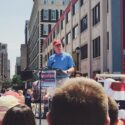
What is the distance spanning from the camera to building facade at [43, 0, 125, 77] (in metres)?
33.5

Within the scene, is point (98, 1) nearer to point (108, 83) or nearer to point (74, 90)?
point (108, 83)

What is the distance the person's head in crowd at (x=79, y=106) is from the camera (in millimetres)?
2309

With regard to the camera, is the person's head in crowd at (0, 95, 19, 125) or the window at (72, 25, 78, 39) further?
the window at (72, 25, 78, 39)

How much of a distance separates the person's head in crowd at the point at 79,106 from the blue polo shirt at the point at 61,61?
661cm

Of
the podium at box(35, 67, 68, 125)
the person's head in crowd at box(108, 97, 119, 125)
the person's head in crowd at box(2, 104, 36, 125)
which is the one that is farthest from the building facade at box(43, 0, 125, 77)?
the person's head in crowd at box(2, 104, 36, 125)

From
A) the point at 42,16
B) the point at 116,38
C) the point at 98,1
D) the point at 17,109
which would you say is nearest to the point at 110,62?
the point at 116,38

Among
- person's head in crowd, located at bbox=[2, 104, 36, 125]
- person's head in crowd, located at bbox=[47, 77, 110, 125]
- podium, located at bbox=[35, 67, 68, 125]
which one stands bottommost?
person's head in crowd, located at bbox=[2, 104, 36, 125]

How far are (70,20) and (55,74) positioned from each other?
47.5 meters

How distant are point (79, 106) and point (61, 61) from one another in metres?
6.74

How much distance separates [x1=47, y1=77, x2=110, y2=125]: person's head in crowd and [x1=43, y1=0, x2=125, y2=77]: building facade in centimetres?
3004

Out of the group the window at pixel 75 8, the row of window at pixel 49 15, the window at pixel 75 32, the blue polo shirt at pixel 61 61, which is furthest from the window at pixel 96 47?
the row of window at pixel 49 15

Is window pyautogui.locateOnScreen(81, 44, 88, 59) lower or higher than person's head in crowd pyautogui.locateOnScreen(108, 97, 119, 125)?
higher

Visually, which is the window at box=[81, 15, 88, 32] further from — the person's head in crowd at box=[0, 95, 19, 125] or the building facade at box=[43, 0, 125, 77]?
the person's head in crowd at box=[0, 95, 19, 125]

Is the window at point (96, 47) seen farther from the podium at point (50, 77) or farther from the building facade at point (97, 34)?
the podium at point (50, 77)
